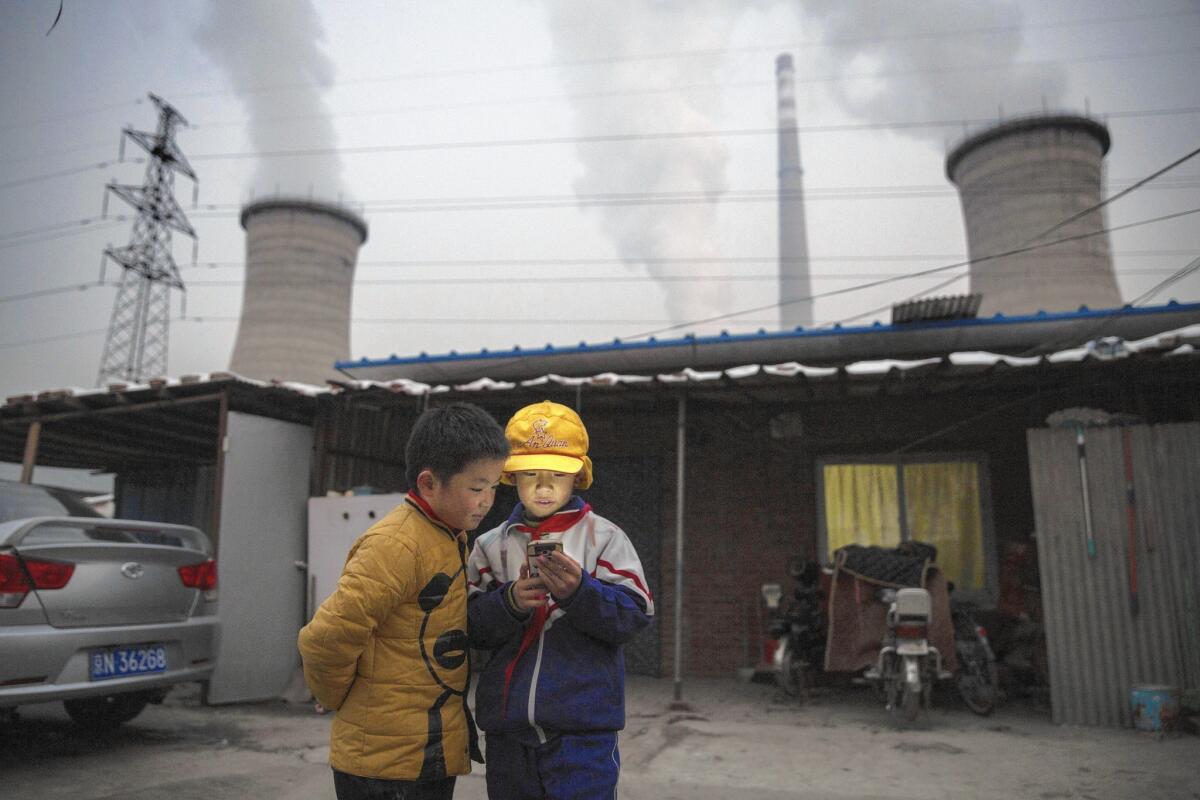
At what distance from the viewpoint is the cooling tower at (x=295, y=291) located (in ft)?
77.7

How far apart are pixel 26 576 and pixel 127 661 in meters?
0.72

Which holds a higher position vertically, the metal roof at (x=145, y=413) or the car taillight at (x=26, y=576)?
the metal roof at (x=145, y=413)

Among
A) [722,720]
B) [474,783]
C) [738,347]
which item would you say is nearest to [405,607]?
[474,783]

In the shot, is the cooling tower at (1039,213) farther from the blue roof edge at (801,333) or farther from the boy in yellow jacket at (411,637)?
the boy in yellow jacket at (411,637)

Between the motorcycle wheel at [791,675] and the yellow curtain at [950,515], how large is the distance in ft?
5.93

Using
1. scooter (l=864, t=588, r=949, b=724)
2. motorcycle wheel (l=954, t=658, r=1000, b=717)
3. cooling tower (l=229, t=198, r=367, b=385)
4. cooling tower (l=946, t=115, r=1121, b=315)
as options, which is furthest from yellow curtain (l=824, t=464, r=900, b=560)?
cooling tower (l=229, t=198, r=367, b=385)

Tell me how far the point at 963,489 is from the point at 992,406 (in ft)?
2.72

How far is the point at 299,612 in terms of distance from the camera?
7.09 m

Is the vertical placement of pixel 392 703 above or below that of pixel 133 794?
above

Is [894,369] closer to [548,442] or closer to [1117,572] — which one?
[1117,572]

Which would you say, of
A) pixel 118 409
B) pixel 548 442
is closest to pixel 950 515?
pixel 548 442

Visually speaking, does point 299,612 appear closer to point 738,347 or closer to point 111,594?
point 111,594

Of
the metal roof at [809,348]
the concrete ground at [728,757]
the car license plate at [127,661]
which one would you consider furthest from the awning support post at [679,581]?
the car license plate at [127,661]

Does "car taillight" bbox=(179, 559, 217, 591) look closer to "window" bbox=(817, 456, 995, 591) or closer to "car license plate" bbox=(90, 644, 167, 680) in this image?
"car license plate" bbox=(90, 644, 167, 680)
